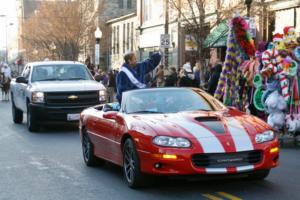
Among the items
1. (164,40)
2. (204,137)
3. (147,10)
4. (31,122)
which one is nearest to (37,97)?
(31,122)

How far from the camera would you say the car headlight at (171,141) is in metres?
6.91

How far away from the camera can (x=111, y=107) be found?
28.8 feet

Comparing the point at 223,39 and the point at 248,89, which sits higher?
the point at 223,39

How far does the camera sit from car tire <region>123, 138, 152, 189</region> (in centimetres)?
730

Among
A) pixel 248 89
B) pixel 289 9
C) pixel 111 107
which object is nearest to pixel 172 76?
pixel 248 89

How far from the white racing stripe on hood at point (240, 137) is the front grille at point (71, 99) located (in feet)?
26.0

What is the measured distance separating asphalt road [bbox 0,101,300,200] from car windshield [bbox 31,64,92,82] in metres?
4.29

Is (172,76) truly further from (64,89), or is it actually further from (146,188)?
(146,188)

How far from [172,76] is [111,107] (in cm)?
1074

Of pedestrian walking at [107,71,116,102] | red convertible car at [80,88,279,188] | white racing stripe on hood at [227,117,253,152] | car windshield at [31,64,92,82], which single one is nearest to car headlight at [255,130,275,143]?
red convertible car at [80,88,279,188]

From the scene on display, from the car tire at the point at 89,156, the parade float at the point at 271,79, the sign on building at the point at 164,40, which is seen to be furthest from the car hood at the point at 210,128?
the sign on building at the point at 164,40

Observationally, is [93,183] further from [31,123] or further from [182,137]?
[31,123]

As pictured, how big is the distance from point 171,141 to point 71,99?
8119 mm

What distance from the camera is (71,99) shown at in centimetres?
1473
